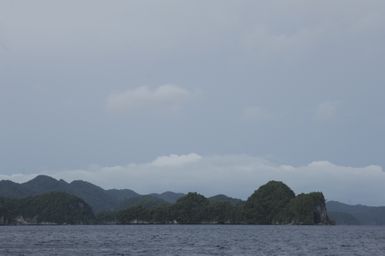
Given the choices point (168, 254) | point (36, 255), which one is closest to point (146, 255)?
point (168, 254)

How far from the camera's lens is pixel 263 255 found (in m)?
85.9

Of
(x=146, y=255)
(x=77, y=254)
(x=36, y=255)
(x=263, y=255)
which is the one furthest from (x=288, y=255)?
(x=36, y=255)

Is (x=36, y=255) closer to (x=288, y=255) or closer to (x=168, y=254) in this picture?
(x=168, y=254)

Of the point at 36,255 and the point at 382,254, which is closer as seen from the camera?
the point at 36,255

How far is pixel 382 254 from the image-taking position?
9000cm

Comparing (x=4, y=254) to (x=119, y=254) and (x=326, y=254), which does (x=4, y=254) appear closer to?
(x=119, y=254)

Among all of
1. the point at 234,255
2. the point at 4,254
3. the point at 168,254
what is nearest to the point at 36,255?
the point at 4,254

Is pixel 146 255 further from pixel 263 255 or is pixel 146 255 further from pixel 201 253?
pixel 263 255

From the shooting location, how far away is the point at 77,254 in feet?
280

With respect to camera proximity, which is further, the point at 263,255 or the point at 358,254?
the point at 358,254

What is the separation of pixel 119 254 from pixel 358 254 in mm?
36004

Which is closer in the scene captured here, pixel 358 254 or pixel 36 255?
pixel 36 255

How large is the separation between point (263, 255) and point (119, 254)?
20.7 metres

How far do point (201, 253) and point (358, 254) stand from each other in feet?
78.9
